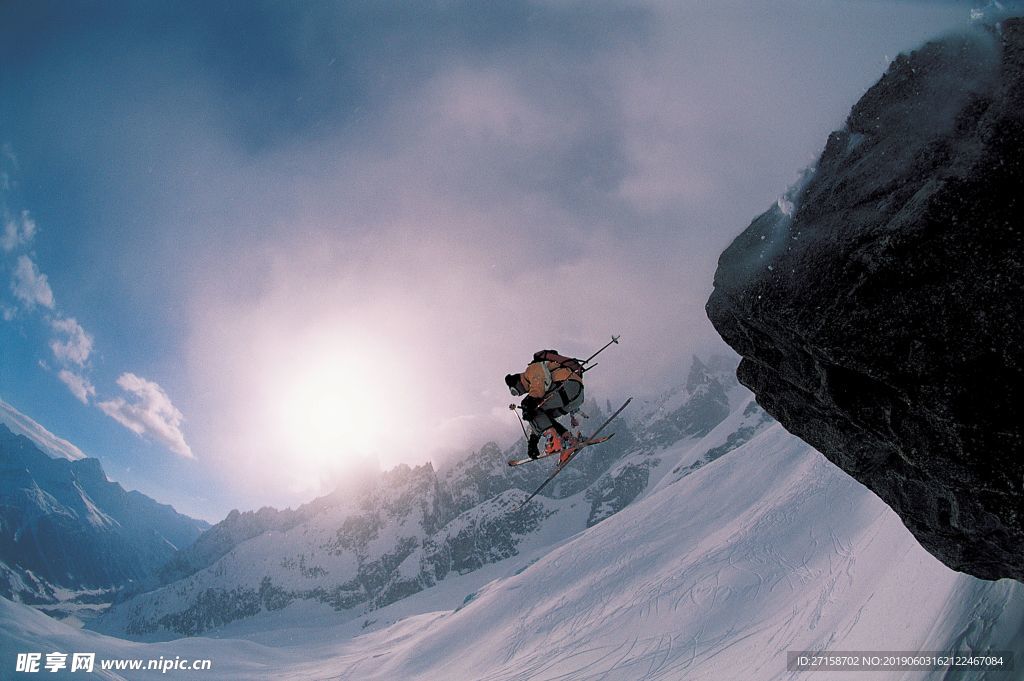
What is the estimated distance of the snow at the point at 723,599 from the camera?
1555cm

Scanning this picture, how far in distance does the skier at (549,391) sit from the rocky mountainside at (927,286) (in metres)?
3.59

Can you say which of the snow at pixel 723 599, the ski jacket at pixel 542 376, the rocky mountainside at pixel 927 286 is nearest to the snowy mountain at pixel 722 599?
the snow at pixel 723 599

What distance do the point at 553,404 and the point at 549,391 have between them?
1.37ft

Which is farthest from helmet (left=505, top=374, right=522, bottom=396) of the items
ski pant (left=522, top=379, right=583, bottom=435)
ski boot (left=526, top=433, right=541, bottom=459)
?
ski boot (left=526, top=433, right=541, bottom=459)

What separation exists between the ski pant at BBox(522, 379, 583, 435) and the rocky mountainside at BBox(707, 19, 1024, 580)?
12.1ft

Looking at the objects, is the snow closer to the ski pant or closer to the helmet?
the ski pant

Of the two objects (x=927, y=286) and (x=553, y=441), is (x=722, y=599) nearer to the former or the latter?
(x=553, y=441)

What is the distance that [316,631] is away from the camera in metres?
186

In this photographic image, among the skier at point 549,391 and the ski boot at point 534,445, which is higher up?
the skier at point 549,391

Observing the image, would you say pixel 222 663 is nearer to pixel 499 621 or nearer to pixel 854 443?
pixel 499 621

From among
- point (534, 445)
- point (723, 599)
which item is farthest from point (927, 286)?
point (723, 599)

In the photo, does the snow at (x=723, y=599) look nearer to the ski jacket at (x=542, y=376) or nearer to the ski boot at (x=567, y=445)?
the ski boot at (x=567, y=445)

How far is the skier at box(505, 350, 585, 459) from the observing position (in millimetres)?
9531

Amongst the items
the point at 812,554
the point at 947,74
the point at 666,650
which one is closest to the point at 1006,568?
the point at 947,74
